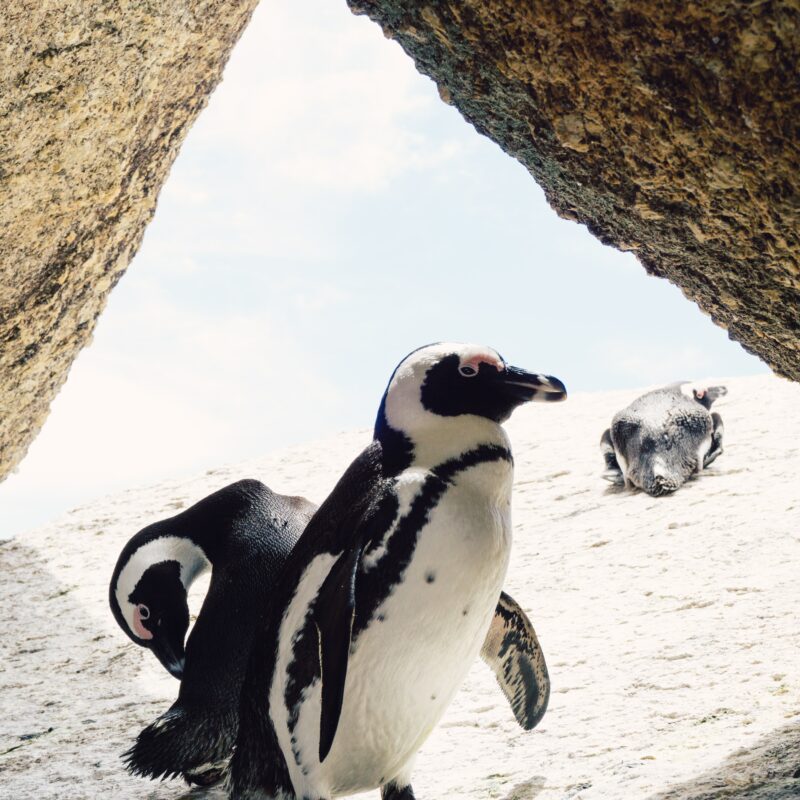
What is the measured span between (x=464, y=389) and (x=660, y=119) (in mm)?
539

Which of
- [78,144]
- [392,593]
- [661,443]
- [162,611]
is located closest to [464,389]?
[392,593]

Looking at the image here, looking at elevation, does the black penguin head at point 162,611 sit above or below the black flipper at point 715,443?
above

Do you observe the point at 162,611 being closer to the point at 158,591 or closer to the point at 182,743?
the point at 158,591

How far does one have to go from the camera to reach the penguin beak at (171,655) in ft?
7.20

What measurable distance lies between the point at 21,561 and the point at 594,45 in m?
4.09

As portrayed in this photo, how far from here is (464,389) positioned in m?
1.71

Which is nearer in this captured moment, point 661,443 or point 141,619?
point 141,619

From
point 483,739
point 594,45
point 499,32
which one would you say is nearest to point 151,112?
point 499,32

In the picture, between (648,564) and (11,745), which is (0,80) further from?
(648,564)

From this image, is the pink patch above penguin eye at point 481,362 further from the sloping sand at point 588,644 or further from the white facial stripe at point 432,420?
the sloping sand at point 588,644

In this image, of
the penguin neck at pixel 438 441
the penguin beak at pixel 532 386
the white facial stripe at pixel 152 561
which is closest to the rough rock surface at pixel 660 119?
the penguin beak at pixel 532 386

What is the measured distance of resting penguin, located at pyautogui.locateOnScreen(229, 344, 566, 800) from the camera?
5.20ft

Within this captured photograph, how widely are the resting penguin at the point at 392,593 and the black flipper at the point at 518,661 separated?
334 millimetres

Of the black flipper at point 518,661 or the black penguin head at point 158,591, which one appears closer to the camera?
the black flipper at point 518,661
